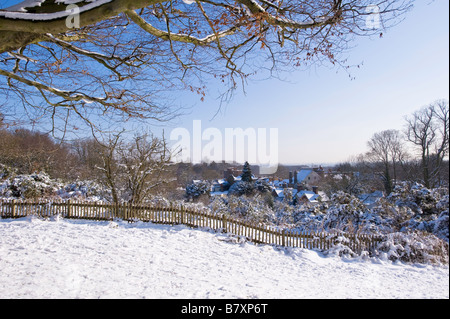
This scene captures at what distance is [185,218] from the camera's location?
943 centimetres

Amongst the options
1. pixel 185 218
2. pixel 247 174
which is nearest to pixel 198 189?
pixel 247 174

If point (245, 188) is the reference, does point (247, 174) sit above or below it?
above

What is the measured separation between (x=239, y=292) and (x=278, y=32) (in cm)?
435

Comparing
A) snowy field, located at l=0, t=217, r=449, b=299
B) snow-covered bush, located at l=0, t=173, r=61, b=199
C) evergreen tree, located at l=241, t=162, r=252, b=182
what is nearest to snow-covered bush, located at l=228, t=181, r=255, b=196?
evergreen tree, located at l=241, t=162, r=252, b=182

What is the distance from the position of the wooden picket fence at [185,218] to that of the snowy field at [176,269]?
641 millimetres

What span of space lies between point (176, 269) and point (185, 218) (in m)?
4.64

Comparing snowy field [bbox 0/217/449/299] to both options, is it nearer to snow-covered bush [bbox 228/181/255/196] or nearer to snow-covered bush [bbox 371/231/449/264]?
snow-covered bush [bbox 371/231/449/264]

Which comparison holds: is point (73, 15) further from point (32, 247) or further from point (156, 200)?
point (156, 200)

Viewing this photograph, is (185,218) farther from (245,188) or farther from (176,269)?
(245,188)

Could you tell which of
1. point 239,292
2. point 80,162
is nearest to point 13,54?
point 239,292

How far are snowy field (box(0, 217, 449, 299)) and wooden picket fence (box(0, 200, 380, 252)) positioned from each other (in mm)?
641

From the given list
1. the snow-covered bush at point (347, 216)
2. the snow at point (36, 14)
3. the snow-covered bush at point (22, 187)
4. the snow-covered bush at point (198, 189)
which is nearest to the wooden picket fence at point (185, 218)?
the snow-covered bush at point (347, 216)

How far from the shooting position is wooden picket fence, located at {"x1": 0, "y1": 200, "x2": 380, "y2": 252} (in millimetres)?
7852

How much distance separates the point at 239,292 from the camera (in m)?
3.75
